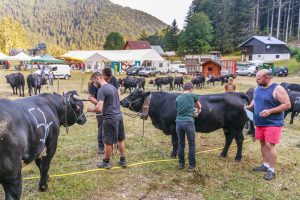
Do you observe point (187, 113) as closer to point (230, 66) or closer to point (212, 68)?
point (212, 68)

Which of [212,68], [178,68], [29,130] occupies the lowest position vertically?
[29,130]

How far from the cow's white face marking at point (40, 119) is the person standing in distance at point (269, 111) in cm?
397

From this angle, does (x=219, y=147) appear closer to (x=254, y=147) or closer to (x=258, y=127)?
(x=254, y=147)

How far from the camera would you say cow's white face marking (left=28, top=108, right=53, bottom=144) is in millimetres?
4739

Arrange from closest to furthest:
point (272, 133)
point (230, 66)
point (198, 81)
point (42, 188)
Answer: point (42, 188)
point (272, 133)
point (198, 81)
point (230, 66)

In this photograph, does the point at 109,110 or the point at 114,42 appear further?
the point at 114,42

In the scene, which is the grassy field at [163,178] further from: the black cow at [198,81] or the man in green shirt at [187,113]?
the black cow at [198,81]

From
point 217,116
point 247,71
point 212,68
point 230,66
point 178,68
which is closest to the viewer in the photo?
point 217,116

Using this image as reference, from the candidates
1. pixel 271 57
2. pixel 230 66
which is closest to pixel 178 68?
pixel 230 66

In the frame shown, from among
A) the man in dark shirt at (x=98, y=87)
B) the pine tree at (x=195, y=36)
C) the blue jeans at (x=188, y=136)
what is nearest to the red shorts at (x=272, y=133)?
the blue jeans at (x=188, y=136)

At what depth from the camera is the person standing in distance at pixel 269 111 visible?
6141 millimetres

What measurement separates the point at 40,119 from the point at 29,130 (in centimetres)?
51

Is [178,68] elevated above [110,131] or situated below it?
above

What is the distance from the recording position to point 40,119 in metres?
4.89
